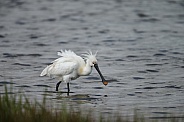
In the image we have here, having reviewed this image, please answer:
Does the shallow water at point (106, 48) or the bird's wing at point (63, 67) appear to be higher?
the bird's wing at point (63, 67)

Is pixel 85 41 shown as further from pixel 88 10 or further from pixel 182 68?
pixel 88 10

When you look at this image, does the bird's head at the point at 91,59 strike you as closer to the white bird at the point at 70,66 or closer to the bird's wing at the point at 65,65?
the white bird at the point at 70,66

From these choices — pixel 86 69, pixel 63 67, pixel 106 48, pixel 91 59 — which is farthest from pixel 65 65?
pixel 106 48

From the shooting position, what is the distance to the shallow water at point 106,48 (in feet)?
44.7

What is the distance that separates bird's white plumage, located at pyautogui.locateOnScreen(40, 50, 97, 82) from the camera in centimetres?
1391

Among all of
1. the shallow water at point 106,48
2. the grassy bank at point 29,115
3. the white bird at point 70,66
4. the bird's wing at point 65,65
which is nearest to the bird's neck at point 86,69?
the white bird at point 70,66

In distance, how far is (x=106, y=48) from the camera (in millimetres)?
22688

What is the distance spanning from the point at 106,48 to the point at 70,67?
29.2 feet

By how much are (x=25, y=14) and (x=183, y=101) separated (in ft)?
69.2

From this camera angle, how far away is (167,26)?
27.9 m

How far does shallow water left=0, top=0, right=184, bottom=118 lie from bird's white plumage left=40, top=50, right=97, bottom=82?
1.58 feet

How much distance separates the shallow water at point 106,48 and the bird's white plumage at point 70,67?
0.48 metres

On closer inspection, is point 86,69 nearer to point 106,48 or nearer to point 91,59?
point 91,59

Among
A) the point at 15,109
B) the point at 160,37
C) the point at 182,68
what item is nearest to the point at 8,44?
the point at 160,37
